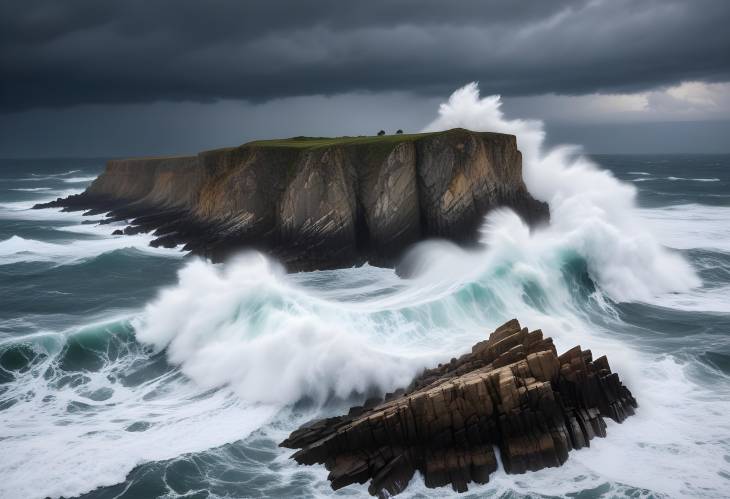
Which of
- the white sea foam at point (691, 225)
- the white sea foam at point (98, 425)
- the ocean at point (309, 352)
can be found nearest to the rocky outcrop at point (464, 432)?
the ocean at point (309, 352)

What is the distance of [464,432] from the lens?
38.6 feet

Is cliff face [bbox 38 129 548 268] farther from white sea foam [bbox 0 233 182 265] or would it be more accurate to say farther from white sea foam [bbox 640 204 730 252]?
white sea foam [bbox 640 204 730 252]

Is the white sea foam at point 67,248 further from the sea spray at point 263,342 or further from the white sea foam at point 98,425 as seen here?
the white sea foam at point 98,425

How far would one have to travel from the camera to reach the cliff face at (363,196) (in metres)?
28.5

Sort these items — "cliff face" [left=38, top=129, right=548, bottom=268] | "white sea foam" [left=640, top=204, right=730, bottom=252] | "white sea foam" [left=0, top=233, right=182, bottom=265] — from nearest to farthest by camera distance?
"cliff face" [left=38, top=129, right=548, bottom=268] < "white sea foam" [left=0, top=233, right=182, bottom=265] < "white sea foam" [left=640, top=204, right=730, bottom=252]

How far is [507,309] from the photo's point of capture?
2091cm

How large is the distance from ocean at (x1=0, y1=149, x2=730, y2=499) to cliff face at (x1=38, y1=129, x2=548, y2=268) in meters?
1.32

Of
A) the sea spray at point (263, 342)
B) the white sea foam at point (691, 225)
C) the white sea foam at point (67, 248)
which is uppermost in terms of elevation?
the white sea foam at point (67, 248)

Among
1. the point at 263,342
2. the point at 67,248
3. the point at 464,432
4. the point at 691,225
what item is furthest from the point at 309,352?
the point at 691,225

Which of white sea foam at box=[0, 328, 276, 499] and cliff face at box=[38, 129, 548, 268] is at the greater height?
cliff face at box=[38, 129, 548, 268]

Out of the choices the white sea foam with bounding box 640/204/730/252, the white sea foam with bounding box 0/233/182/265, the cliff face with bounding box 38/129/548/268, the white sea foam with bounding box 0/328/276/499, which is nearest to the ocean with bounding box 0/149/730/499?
the white sea foam with bounding box 0/328/276/499

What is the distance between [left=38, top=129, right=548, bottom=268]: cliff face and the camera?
28469 millimetres

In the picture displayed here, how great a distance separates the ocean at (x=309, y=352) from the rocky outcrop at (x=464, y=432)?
33cm

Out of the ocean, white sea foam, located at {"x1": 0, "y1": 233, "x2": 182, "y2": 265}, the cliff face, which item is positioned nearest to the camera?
the ocean
